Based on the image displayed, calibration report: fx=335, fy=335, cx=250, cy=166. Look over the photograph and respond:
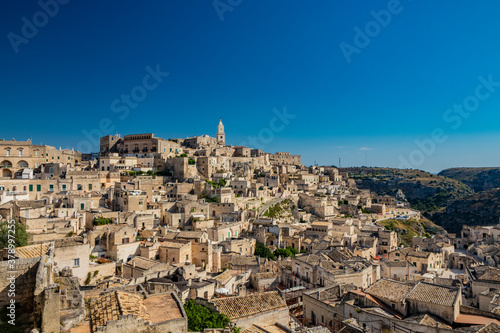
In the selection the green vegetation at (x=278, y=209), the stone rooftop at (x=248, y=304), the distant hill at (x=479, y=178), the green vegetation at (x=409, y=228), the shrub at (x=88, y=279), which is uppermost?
the distant hill at (x=479, y=178)

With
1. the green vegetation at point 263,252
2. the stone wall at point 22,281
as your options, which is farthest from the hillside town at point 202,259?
the green vegetation at point 263,252

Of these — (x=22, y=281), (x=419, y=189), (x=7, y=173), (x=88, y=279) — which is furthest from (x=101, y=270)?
(x=419, y=189)

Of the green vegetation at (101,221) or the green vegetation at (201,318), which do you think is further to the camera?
the green vegetation at (101,221)

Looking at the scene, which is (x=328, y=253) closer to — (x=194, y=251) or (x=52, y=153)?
(x=194, y=251)

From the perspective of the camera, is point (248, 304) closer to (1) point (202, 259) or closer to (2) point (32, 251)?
(2) point (32, 251)

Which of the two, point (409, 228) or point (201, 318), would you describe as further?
point (409, 228)

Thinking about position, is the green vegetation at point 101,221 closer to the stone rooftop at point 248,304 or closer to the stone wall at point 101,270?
the stone wall at point 101,270

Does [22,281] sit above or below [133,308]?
above
